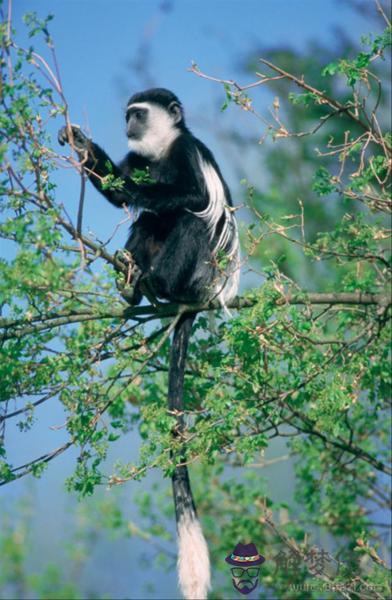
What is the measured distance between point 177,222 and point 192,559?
1.38 meters

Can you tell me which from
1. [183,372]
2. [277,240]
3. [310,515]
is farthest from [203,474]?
[277,240]

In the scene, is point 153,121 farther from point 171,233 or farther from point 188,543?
point 188,543


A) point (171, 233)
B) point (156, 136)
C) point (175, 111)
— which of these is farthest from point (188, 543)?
point (175, 111)

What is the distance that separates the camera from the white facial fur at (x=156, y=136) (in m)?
3.92

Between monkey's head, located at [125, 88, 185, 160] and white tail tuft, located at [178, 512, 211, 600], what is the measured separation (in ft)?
6.00

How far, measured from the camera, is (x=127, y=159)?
392 cm

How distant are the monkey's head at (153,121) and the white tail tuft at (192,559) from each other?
6.00 feet

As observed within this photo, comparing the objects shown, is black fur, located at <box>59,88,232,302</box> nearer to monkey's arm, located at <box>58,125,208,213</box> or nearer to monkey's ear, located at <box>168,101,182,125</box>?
monkey's arm, located at <box>58,125,208,213</box>

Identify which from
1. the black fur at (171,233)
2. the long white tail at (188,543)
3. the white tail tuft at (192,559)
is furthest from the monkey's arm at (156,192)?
the white tail tuft at (192,559)

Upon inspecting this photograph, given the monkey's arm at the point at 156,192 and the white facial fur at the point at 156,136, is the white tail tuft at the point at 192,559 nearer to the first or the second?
the monkey's arm at the point at 156,192

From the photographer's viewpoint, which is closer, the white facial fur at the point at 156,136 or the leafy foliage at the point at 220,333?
the leafy foliage at the point at 220,333

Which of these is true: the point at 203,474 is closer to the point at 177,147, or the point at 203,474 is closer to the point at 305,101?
the point at 177,147

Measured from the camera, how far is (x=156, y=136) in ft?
12.9

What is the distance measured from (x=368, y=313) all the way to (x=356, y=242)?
253 mm
